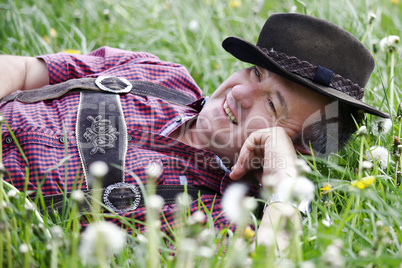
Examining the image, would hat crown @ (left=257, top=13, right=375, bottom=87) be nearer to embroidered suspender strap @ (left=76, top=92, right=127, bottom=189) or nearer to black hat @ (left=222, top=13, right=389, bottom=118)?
black hat @ (left=222, top=13, right=389, bottom=118)

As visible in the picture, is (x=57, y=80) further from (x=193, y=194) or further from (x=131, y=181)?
(x=193, y=194)

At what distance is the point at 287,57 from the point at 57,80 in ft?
3.20

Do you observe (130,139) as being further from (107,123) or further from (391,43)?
(391,43)

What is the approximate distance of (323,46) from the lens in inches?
69.2

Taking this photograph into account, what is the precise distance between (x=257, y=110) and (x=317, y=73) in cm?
25

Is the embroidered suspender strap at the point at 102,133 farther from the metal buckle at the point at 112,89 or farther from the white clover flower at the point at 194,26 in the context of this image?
the white clover flower at the point at 194,26

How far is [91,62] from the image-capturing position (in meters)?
2.17

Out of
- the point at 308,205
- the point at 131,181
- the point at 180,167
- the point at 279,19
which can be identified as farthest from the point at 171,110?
the point at 308,205

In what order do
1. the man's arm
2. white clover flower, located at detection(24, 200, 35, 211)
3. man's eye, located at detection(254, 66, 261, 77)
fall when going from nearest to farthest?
white clover flower, located at detection(24, 200, 35, 211), man's eye, located at detection(254, 66, 261, 77), the man's arm

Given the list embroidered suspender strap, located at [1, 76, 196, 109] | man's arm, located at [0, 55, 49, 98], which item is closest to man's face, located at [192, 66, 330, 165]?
embroidered suspender strap, located at [1, 76, 196, 109]

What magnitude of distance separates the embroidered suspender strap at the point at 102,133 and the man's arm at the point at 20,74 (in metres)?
0.29

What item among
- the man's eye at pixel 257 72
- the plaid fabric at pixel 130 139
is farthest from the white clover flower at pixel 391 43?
the plaid fabric at pixel 130 139

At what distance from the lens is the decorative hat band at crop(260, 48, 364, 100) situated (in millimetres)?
1706

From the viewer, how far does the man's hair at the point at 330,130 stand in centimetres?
182
